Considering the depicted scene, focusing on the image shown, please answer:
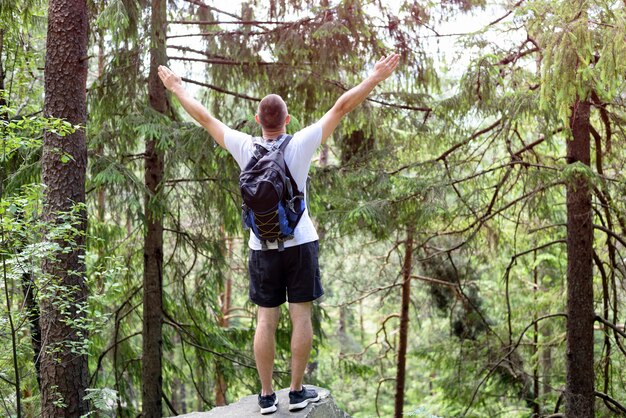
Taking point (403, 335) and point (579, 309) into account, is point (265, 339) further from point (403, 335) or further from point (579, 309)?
point (403, 335)

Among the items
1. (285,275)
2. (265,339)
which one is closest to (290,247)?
(285,275)

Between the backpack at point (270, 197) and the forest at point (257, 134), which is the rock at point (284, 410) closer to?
the forest at point (257, 134)

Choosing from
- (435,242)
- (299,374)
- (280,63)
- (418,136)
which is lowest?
(299,374)

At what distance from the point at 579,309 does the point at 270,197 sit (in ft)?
16.2

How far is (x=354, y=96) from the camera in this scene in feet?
12.9

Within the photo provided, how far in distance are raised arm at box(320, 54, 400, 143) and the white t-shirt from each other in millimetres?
69

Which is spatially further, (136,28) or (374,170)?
(374,170)

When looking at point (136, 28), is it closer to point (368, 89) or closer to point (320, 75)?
point (320, 75)

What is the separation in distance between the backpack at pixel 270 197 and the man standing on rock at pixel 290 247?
50 millimetres

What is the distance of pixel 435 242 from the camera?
13.6m

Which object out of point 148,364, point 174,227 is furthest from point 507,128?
point 148,364

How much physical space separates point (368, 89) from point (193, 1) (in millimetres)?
4785

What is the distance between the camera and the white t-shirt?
3957 millimetres

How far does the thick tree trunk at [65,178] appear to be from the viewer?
5.46 meters
